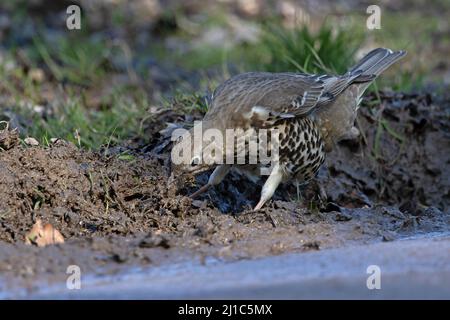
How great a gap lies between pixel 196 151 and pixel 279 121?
0.92 m

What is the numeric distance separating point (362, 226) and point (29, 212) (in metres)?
2.35

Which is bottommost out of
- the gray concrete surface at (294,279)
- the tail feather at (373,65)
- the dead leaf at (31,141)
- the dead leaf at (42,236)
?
the gray concrete surface at (294,279)

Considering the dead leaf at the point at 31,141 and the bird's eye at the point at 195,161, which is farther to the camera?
the dead leaf at the point at 31,141

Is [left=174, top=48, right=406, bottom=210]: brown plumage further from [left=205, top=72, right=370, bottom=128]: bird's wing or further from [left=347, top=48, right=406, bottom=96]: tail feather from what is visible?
[left=347, top=48, right=406, bottom=96]: tail feather

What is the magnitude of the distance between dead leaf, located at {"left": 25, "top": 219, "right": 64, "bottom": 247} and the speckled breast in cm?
189

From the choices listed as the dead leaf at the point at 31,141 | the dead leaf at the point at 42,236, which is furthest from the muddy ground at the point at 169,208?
the dead leaf at the point at 31,141

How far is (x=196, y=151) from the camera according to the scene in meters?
6.39

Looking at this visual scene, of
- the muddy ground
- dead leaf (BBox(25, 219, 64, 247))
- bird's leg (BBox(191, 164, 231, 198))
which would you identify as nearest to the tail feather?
the muddy ground

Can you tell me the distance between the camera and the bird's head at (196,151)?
6.36m

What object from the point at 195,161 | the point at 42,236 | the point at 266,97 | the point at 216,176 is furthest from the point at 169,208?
the point at 266,97

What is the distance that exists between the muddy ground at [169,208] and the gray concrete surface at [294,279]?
0.22 metres

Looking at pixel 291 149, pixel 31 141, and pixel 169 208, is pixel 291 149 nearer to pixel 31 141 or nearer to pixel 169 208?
pixel 169 208

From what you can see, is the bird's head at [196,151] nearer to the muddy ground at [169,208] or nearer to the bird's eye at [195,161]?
the bird's eye at [195,161]

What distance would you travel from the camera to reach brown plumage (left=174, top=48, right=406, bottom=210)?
675 cm
